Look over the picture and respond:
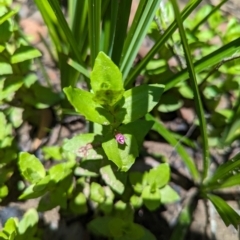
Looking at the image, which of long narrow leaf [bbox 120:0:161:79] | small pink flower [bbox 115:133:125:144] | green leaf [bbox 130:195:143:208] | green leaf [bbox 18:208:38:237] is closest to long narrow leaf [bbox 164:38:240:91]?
long narrow leaf [bbox 120:0:161:79]

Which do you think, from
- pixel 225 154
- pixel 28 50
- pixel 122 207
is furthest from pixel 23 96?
pixel 225 154

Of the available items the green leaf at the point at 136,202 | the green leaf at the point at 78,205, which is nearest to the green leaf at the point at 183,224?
the green leaf at the point at 136,202

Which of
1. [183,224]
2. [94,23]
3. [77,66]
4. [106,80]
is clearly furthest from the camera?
[183,224]

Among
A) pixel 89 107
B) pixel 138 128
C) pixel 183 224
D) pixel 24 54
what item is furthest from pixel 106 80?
pixel 183 224

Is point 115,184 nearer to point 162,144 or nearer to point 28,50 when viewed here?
point 162,144

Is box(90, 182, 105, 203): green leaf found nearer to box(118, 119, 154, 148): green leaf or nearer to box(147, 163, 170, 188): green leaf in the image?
box(147, 163, 170, 188): green leaf

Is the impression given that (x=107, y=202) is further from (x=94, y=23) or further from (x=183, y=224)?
(x=94, y=23)
